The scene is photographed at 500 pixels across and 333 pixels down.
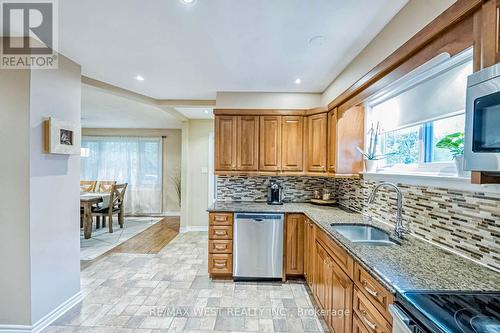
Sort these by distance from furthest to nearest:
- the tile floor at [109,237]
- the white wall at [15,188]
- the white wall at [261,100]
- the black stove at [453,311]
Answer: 1. the tile floor at [109,237]
2. the white wall at [261,100]
3. the white wall at [15,188]
4. the black stove at [453,311]

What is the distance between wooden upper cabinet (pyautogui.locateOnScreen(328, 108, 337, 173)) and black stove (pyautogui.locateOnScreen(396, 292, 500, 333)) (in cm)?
209

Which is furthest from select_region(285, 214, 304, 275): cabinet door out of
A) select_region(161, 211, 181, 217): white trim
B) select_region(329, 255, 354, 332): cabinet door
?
select_region(161, 211, 181, 217): white trim

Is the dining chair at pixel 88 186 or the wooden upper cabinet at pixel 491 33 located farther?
the dining chair at pixel 88 186

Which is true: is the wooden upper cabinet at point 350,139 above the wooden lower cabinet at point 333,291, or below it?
above

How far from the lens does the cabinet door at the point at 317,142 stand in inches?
137

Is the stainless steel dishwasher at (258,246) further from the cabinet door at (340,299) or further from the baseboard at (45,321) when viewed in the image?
the baseboard at (45,321)

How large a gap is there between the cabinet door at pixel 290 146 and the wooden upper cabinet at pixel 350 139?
70cm

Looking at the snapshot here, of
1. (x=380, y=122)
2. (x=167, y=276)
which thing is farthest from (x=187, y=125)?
(x=380, y=122)

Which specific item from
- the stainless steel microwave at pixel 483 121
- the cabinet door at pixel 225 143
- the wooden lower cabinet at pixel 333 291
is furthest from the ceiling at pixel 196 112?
the stainless steel microwave at pixel 483 121

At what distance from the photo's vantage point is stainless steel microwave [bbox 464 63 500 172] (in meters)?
0.93

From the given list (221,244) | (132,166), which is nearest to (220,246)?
(221,244)

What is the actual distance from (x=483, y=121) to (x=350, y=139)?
7.04 ft

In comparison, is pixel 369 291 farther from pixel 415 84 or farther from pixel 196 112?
pixel 196 112

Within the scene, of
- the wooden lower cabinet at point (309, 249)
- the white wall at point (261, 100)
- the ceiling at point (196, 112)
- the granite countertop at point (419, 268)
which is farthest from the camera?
the ceiling at point (196, 112)
